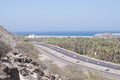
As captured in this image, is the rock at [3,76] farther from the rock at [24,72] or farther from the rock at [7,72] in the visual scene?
the rock at [24,72]

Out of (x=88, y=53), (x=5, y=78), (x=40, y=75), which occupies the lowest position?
(x=88, y=53)

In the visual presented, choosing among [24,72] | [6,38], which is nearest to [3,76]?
[24,72]

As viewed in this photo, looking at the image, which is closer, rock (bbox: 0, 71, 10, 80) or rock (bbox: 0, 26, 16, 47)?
rock (bbox: 0, 71, 10, 80)

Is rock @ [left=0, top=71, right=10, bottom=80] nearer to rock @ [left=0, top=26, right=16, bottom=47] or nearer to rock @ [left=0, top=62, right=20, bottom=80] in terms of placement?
rock @ [left=0, top=62, right=20, bottom=80]

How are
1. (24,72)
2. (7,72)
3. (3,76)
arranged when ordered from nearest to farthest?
(3,76) → (7,72) → (24,72)

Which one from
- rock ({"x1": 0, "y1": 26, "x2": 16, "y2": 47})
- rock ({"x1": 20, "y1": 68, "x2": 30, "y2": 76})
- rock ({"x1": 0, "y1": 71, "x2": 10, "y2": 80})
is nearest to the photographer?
rock ({"x1": 0, "y1": 71, "x2": 10, "y2": 80})

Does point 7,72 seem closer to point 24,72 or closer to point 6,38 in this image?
point 24,72

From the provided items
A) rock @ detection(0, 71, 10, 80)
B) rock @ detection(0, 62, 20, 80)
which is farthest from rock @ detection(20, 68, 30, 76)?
rock @ detection(0, 71, 10, 80)

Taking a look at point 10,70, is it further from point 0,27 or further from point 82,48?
point 82,48

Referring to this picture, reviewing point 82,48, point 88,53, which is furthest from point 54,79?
point 82,48

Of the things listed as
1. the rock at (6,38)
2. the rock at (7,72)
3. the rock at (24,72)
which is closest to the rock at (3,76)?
the rock at (7,72)

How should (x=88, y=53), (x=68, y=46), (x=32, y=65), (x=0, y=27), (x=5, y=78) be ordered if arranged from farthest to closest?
(x=68, y=46), (x=88, y=53), (x=0, y=27), (x=32, y=65), (x=5, y=78)
